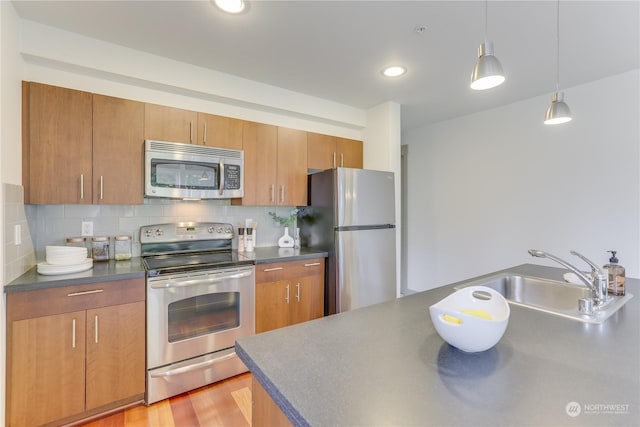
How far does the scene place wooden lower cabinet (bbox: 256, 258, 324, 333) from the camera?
2387mm

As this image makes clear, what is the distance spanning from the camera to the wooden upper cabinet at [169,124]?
2.21 m

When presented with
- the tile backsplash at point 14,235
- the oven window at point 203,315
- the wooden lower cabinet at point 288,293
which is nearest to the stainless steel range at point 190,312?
the oven window at point 203,315

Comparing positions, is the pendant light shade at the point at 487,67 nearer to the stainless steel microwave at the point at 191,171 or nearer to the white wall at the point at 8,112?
the stainless steel microwave at the point at 191,171

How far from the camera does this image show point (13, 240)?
1682 mm

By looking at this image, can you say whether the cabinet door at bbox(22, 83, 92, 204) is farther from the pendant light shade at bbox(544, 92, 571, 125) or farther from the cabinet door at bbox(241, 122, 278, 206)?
the pendant light shade at bbox(544, 92, 571, 125)

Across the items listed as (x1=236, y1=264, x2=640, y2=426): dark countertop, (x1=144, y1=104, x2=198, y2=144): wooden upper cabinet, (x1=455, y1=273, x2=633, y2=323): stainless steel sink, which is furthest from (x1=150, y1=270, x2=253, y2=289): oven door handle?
(x1=455, y1=273, x2=633, y2=323): stainless steel sink

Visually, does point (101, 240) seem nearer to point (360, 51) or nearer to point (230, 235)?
point (230, 235)

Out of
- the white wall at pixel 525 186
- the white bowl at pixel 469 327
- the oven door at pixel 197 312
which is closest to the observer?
the white bowl at pixel 469 327

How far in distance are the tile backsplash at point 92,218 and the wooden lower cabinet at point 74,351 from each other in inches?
10.8

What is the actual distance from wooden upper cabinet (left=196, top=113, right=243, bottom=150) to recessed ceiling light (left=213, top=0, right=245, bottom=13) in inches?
35.9

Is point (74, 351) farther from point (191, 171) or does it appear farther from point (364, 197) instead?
point (364, 197)

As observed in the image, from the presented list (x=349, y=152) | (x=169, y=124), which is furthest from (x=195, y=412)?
(x=349, y=152)

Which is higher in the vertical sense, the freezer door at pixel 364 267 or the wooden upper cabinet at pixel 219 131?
the wooden upper cabinet at pixel 219 131

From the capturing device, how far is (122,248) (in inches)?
88.7
